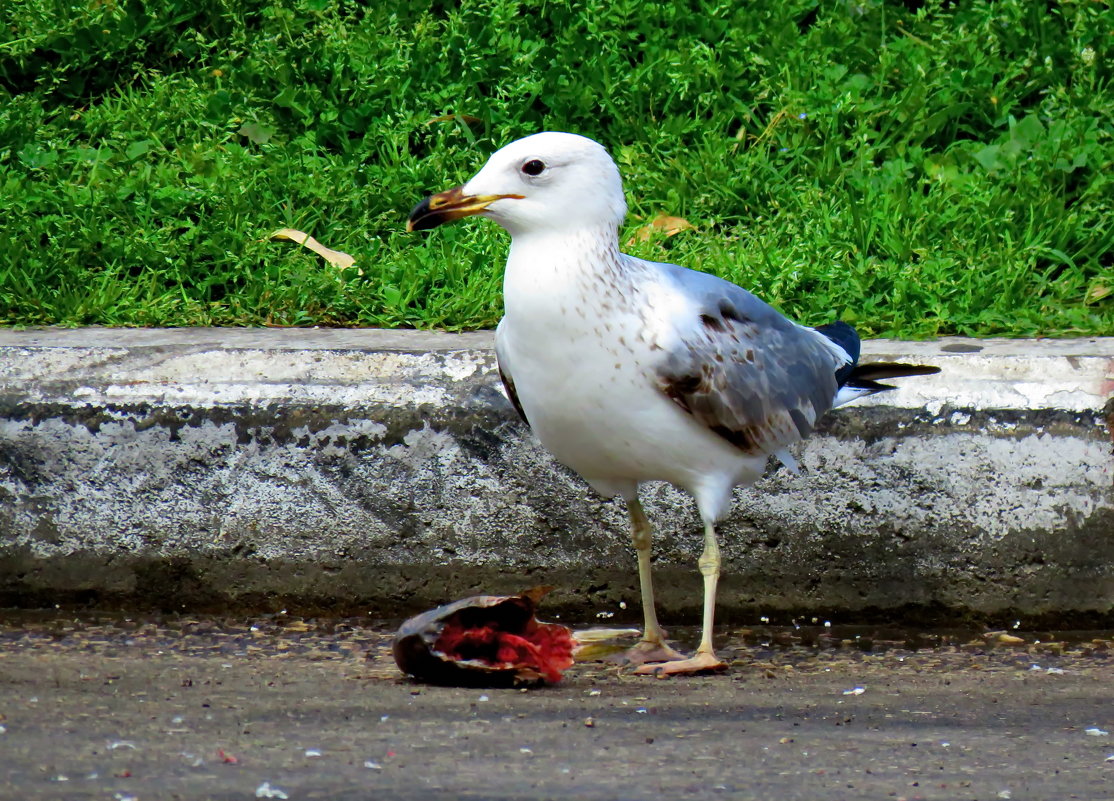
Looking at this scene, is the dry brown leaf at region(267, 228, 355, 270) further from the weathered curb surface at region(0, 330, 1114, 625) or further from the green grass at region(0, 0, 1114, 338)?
the weathered curb surface at region(0, 330, 1114, 625)

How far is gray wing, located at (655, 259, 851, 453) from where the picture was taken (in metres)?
3.84

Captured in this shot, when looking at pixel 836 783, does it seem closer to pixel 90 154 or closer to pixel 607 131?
pixel 607 131

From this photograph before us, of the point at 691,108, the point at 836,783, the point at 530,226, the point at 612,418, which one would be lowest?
the point at 836,783

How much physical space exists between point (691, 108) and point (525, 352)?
9.70 ft

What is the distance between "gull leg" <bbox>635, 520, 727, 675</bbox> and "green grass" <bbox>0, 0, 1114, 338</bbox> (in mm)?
1386

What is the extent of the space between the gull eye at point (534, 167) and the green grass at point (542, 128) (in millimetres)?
1381

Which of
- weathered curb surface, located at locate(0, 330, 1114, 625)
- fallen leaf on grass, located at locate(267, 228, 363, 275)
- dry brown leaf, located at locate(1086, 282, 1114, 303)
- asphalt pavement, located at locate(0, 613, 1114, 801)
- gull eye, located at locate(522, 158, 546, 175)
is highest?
gull eye, located at locate(522, 158, 546, 175)

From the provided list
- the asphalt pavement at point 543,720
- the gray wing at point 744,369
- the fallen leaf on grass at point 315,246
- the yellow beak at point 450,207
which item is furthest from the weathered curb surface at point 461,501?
the fallen leaf on grass at point 315,246

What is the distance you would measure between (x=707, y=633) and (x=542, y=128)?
2970 mm

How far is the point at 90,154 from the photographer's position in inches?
249

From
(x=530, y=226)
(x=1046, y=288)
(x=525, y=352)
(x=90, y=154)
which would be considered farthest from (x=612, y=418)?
(x=90, y=154)

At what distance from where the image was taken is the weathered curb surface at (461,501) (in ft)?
14.0

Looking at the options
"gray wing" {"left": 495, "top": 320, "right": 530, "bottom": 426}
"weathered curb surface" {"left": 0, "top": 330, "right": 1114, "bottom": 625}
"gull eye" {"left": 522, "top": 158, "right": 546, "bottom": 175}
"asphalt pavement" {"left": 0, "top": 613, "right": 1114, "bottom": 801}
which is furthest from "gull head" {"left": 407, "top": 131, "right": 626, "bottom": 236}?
"asphalt pavement" {"left": 0, "top": 613, "right": 1114, "bottom": 801}

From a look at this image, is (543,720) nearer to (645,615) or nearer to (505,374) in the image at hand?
(645,615)
